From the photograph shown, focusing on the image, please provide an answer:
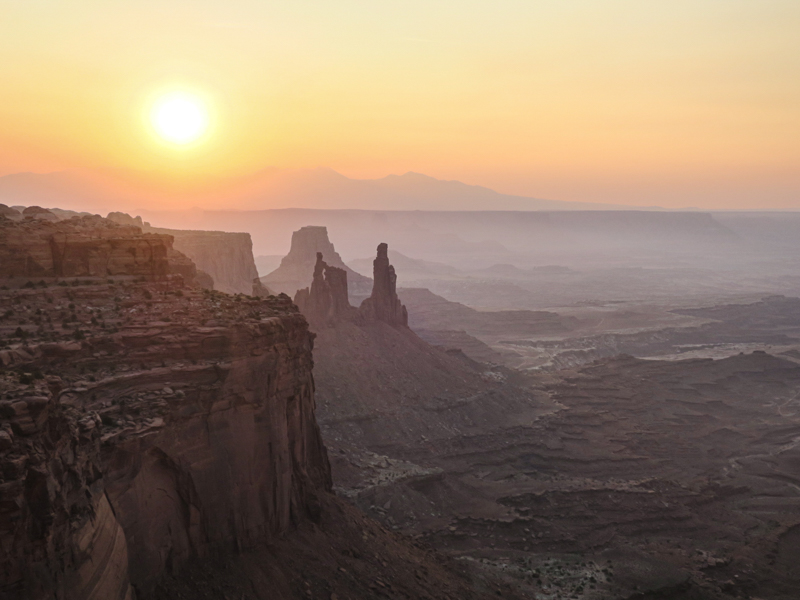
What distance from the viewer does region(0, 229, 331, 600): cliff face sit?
1488 cm

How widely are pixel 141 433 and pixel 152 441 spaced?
0.87 meters

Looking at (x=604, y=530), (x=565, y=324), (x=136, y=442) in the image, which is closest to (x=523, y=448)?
(x=604, y=530)

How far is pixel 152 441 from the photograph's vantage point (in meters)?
21.2

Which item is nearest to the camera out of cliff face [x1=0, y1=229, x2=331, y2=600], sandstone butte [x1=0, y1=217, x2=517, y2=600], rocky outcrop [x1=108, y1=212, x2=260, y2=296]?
cliff face [x1=0, y1=229, x2=331, y2=600]

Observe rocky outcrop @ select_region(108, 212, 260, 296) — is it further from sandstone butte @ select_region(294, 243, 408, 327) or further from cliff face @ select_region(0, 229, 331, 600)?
cliff face @ select_region(0, 229, 331, 600)

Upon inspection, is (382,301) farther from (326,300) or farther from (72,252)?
(72,252)

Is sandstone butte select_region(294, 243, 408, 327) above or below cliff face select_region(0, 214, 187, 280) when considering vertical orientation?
below

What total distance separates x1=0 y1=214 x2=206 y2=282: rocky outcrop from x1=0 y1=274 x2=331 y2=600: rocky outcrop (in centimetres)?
74

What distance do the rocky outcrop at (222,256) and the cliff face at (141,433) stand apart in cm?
6962

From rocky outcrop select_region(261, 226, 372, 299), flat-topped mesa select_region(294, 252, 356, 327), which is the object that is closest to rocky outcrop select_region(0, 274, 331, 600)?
flat-topped mesa select_region(294, 252, 356, 327)

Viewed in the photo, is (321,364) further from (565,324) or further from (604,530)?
(565,324)

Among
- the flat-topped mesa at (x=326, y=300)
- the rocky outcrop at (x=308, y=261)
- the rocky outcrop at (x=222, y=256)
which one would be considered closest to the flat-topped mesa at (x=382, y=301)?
the flat-topped mesa at (x=326, y=300)

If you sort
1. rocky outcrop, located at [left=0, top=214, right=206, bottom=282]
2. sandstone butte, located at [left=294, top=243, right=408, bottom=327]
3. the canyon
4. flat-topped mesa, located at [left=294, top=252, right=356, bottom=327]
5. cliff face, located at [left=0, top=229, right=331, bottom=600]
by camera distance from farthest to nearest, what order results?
sandstone butte, located at [left=294, top=243, right=408, bottom=327] < flat-topped mesa, located at [left=294, top=252, right=356, bottom=327] < rocky outcrop, located at [left=0, top=214, right=206, bottom=282] < the canyon < cliff face, located at [left=0, top=229, right=331, bottom=600]

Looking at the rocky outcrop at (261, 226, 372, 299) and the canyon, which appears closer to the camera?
the canyon
